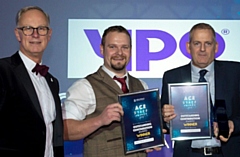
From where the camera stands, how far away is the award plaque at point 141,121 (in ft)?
9.16

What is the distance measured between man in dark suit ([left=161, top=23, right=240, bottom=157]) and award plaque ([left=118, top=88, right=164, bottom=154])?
24 cm

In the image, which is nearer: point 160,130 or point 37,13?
point 37,13

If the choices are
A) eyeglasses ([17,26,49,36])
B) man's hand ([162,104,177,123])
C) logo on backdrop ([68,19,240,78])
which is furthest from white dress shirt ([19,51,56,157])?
logo on backdrop ([68,19,240,78])

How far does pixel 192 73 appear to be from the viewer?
3.35 meters

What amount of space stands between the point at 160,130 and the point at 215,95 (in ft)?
2.02

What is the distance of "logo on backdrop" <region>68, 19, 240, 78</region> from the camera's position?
4.78 m

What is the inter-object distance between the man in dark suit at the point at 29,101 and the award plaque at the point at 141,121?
19.6 inches

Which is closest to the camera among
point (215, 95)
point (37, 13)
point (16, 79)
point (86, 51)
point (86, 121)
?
point (16, 79)

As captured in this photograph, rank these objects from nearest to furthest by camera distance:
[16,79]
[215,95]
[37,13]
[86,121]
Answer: [16,79] < [37,13] < [86,121] < [215,95]

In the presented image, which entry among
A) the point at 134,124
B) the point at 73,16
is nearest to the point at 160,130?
the point at 134,124

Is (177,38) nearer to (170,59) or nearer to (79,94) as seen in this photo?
(170,59)

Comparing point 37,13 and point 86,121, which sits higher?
point 37,13

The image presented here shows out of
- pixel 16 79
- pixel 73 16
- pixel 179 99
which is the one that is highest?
pixel 73 16

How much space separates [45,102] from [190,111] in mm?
1157
